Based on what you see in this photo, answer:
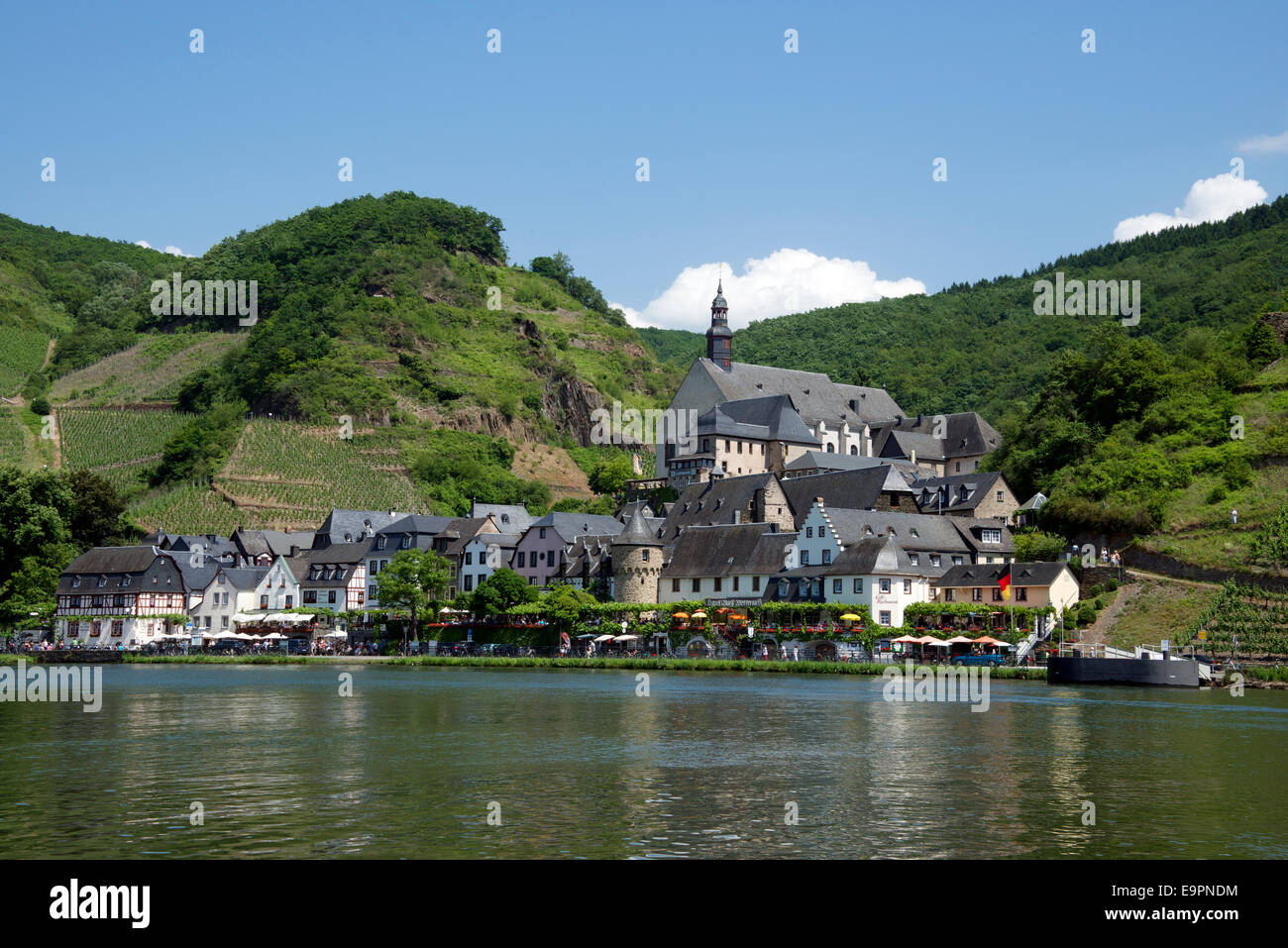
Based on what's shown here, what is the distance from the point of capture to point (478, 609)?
88.3 metres

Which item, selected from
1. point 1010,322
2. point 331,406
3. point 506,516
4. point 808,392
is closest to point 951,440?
point 808,392

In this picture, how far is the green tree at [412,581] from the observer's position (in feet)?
290

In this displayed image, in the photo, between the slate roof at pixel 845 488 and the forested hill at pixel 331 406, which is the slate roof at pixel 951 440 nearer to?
the slate roof at pixel 845 488

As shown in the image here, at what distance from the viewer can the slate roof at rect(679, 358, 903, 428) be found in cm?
12262

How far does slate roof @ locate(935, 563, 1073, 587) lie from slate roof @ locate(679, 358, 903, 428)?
47.0m

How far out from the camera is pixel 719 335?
424 ft

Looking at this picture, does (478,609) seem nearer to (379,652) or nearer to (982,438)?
(379,652)

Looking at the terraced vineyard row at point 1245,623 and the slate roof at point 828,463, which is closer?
the terraced vineyard row at point 1245,623

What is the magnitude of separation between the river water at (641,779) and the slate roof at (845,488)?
131 feet

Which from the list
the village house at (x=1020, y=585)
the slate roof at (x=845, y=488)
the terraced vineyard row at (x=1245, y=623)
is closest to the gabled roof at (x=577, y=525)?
the slate roof at (x=845, y=488)

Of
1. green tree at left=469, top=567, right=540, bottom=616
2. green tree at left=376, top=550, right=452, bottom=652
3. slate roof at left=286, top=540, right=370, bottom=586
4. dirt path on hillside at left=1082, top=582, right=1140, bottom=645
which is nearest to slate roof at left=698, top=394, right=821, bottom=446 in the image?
green tree at left=469, top=567, right=540, bottom=616

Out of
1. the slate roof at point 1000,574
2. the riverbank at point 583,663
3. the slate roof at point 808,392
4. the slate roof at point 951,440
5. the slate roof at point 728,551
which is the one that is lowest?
the riverbank at point 583,663

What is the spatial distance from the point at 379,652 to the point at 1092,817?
7557 centimetres
